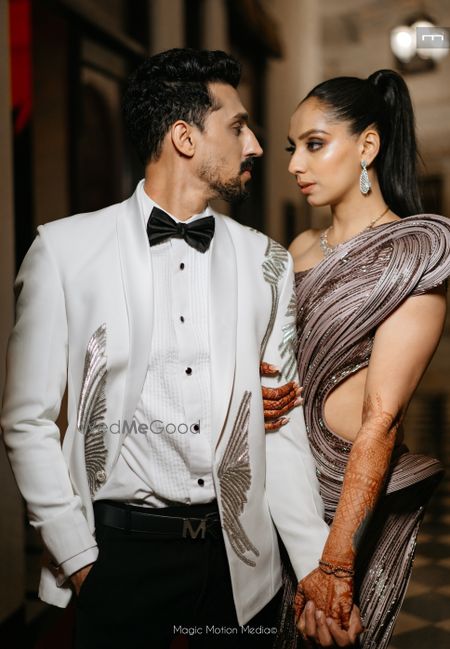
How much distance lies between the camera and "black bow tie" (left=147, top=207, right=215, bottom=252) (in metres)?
1.73

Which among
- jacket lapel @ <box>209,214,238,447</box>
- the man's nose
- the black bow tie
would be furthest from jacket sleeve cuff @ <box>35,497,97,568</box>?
the man's nose

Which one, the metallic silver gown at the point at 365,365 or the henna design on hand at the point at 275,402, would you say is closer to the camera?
the henna design on hand at the point at 275,402

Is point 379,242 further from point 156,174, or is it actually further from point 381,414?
point 156,174

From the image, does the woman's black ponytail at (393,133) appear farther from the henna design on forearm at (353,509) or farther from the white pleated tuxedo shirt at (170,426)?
the white pleated tuxedo shirt at (170,426)

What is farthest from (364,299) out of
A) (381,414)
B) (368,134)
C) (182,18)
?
(182,18)

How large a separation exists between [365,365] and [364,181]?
52 centimetres

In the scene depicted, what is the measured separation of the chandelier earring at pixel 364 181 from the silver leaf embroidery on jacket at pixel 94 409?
889 mm

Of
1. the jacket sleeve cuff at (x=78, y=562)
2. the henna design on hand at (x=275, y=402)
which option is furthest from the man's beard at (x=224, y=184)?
the jacket sleeve cuff at (x=78, y=562)

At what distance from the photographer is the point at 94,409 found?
1.67m

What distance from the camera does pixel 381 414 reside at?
1.80 metres

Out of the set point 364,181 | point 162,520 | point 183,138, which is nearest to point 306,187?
point 364,181

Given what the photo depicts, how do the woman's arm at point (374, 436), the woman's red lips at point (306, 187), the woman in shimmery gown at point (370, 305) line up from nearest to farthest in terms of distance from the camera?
the woman's arm at point (374, 436)
the woman in shimmery gown at point (370, 305)
the woman's red lips at point (306, 187)

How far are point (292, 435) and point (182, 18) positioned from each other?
4.49 metres

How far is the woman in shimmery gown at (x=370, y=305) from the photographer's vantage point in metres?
1.89
